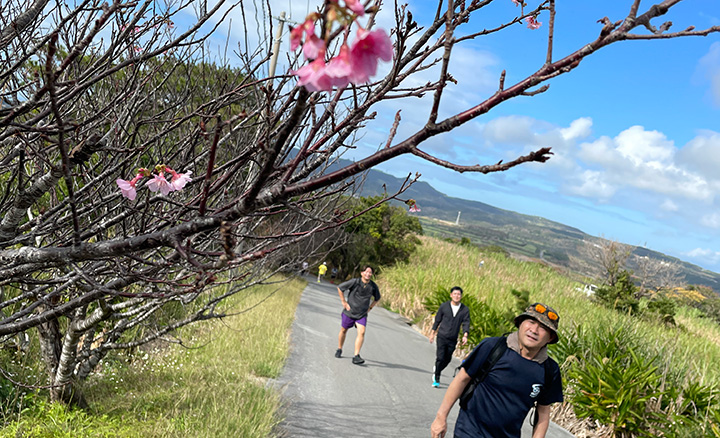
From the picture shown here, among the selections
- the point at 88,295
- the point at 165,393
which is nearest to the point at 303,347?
the point at 165,393

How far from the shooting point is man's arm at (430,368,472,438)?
393 cm

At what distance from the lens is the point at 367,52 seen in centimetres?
86

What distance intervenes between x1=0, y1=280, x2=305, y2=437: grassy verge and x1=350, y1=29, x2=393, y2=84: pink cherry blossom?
14.8 ft

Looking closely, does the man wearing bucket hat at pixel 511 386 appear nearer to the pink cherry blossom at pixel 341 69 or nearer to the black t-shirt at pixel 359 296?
the pink cherry blossom at pixel 341 69

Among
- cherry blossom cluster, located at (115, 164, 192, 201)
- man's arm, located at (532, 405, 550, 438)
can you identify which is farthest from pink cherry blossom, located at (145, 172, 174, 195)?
man's arm, located at (532, 405, 550, 438)

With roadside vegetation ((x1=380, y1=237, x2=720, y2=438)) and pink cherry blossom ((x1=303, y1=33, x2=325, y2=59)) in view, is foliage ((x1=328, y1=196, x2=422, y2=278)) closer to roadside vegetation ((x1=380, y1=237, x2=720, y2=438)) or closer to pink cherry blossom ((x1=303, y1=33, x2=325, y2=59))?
roadside vegetation ((x1=380, y1=237, x2=720, y2=438))

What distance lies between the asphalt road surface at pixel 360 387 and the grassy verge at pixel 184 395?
35 cm

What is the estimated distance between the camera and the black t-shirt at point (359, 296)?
9.25 m

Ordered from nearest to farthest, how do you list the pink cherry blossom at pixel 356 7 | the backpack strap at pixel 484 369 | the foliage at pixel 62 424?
the pink cherry blossom at pixel 356 7, the backpack strap at pixel 484 369, the foliage at pixel 62 424

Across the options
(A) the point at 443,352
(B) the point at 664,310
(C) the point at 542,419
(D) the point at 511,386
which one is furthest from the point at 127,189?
(B) the point at 664,310

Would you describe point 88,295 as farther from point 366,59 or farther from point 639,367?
point 639,367

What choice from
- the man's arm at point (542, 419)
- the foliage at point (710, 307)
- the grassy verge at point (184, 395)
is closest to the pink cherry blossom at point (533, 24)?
the man's arm at point (542, 419)

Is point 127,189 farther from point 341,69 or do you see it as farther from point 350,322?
point 350,322

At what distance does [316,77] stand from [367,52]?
0.32ft
